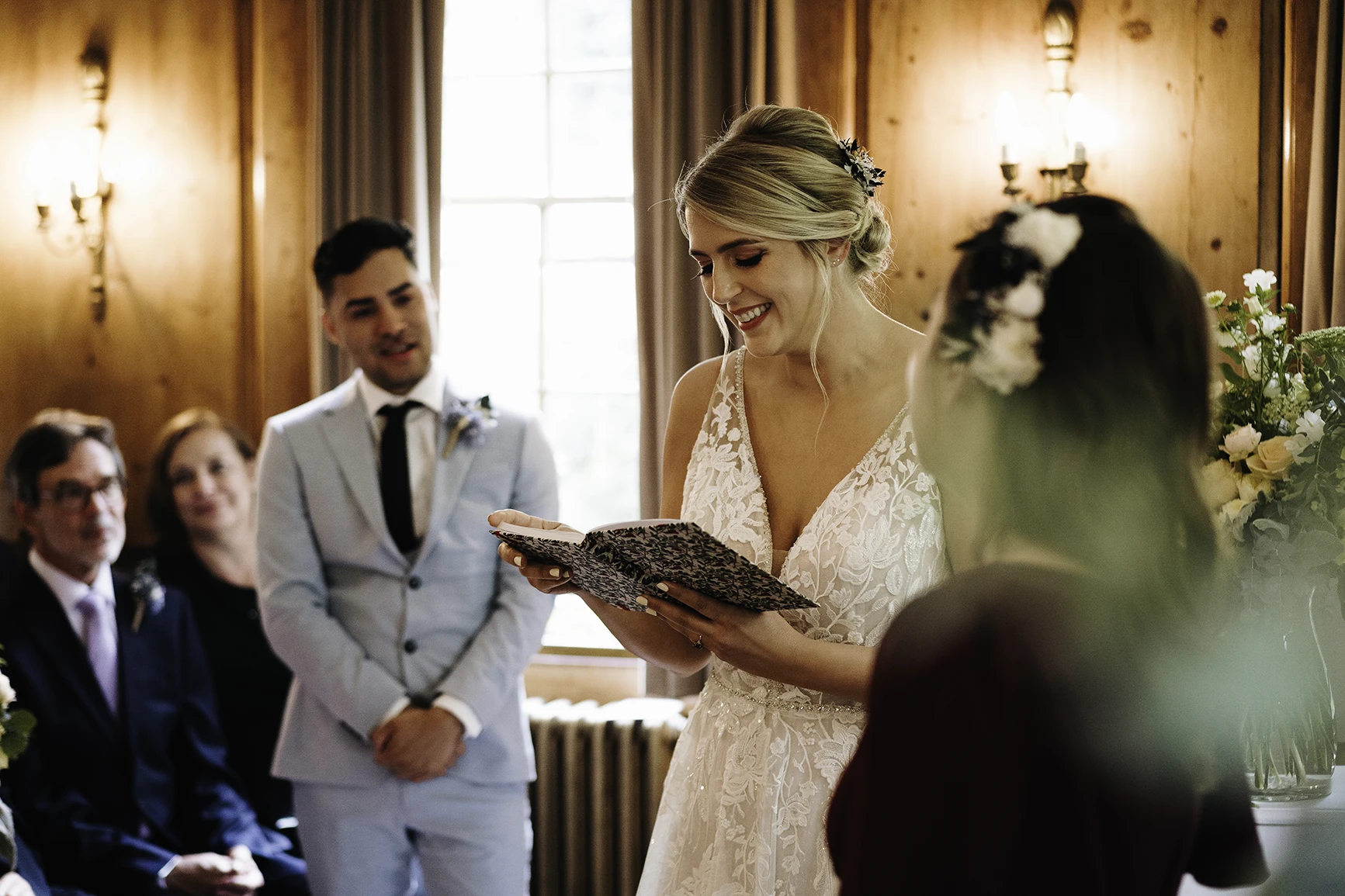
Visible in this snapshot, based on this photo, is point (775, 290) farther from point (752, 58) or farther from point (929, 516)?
point (752, 58)

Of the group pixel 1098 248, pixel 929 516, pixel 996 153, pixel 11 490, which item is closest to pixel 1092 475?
pixel 1098 248

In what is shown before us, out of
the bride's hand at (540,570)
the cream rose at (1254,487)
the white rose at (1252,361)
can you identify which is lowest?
the bride's hand at (540,570)

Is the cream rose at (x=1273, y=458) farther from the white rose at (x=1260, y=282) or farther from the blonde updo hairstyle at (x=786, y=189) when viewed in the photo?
the blonde updo hairstyle at (x=786, y=189)

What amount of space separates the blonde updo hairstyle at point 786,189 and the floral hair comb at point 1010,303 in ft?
3.12

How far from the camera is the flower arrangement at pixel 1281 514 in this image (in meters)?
1.87

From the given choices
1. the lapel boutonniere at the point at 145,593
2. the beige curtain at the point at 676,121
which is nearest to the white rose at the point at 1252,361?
the beige curtain at the point at 676,121

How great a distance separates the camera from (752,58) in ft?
11.7

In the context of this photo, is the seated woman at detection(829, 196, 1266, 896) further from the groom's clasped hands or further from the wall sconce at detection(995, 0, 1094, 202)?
the wall sconce at detection(995, 0, 1094, 202)

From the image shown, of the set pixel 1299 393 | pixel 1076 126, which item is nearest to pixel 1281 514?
pixel 1299 393

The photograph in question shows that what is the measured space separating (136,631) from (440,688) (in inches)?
40.0

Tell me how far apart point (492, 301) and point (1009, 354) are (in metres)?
3.49

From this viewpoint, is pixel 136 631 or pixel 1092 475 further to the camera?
pixel 136 631

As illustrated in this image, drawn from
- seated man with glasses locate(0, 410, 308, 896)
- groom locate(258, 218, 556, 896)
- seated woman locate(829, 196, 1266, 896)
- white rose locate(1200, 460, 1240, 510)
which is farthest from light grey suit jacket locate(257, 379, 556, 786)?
seated woman locate(829, 196, 1266, 896)

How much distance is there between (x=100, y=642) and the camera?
3.24 meters
